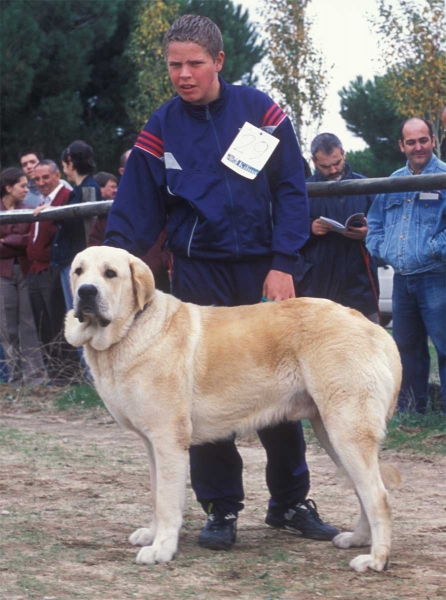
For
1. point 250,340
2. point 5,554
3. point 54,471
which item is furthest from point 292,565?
point 54,471

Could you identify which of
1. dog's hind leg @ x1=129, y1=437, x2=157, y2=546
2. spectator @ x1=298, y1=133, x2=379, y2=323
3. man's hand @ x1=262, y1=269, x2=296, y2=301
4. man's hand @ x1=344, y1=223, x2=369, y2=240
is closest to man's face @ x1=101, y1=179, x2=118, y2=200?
spectator @ x1=298, y1=133, x2=379, y2=323

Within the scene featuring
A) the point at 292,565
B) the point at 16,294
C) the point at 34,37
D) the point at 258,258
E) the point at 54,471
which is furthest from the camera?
the point at 34,37

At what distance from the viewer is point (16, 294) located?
9.48 metres

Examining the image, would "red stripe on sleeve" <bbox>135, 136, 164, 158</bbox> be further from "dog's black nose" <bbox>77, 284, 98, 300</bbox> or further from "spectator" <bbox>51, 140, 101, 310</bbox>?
"spectator" <bbox>51, 140, 101, 310</bbox>

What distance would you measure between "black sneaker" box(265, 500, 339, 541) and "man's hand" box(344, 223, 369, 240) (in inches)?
108

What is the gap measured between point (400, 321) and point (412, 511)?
7.23ft

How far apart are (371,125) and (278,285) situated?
95.4 feet

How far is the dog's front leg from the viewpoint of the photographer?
3.95m

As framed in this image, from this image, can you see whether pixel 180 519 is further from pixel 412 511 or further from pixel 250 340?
pixel 412 511

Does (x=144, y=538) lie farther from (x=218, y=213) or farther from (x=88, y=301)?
(x=218, y=213)

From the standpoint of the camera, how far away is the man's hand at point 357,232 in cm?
682

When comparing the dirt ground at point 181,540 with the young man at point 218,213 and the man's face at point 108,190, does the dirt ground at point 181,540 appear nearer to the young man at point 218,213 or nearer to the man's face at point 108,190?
the young man at point 218,213

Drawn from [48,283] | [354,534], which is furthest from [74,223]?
[354,534]

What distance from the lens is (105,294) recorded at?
3988mm
